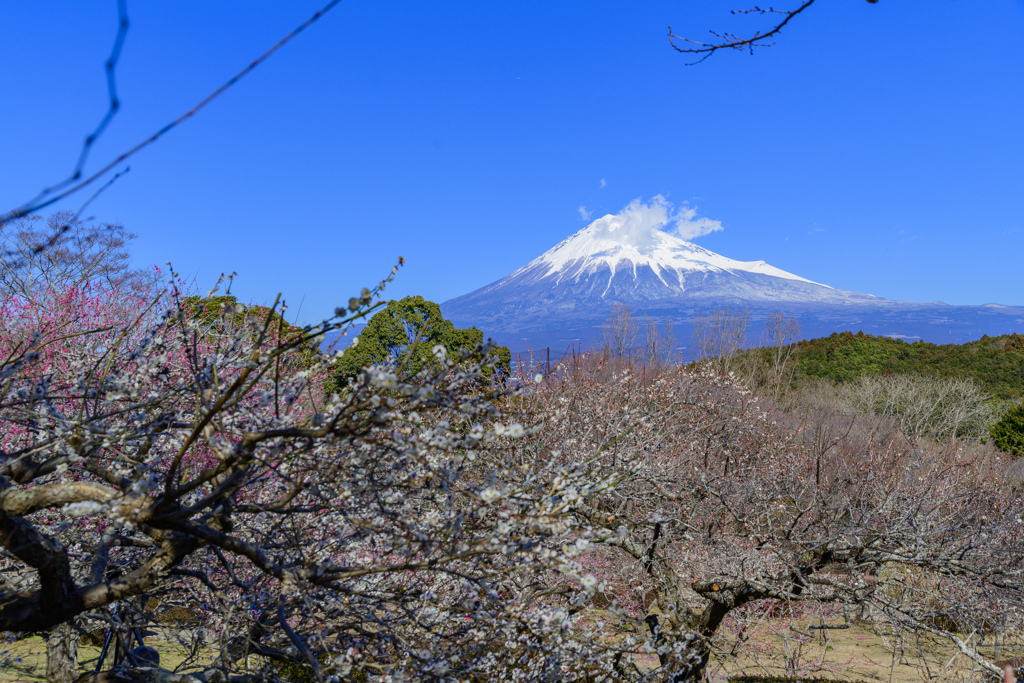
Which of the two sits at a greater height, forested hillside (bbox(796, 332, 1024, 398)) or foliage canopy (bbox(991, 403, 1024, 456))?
forested hillside (bbox(796, 332, 1024, 398))

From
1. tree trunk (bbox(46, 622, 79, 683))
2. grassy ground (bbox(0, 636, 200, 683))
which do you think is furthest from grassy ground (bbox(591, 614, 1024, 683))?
tree trunk (bbox(46, 622, 79, 683))

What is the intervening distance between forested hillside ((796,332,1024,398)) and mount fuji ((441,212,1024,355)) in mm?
98270

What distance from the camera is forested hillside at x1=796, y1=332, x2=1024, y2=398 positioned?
2197 centimetres

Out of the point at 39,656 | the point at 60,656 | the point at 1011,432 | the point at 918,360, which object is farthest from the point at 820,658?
the point at 918,360

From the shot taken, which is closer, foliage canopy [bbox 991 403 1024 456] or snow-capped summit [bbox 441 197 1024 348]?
foliage canopy [bbox 991 403 1024 456]

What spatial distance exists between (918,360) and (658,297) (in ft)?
437

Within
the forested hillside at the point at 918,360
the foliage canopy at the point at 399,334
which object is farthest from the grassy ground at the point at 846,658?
the forested hillside at the point at 918,360

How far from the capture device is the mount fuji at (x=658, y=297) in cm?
14225

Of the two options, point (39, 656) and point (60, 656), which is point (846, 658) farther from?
point (39, 656)

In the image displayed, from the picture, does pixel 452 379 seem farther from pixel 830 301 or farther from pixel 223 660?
pixel 830 301

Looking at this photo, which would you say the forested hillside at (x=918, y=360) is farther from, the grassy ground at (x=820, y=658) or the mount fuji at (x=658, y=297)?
the mount fuji at (x=658, y=297)

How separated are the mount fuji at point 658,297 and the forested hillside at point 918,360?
98270mm

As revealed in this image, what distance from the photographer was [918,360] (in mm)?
24594

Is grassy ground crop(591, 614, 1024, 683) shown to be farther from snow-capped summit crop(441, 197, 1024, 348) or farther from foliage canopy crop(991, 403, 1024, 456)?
snow-capped summit crop(441, 197, 1024, 348)
